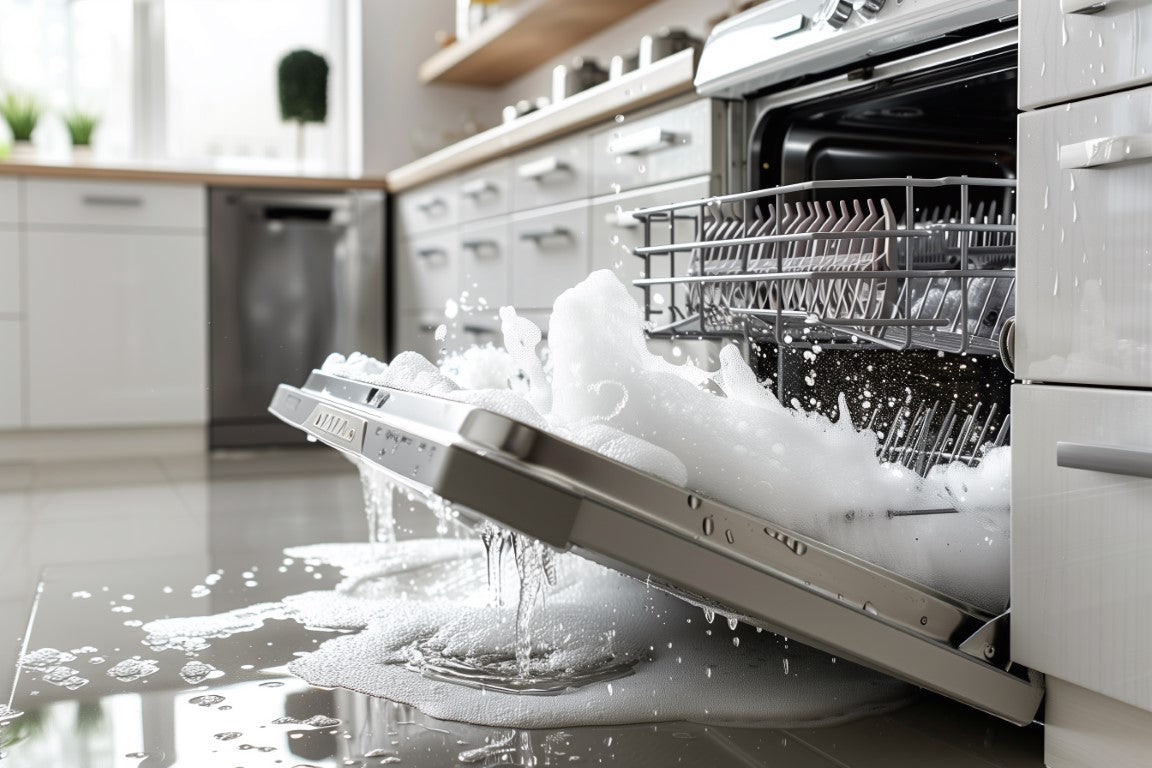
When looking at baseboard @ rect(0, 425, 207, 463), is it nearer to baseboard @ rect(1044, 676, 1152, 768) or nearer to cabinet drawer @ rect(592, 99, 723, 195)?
cabinet drawer @ rect(592, 99, 723, 195)

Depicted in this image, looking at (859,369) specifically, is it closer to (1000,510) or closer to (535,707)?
(1000,510)

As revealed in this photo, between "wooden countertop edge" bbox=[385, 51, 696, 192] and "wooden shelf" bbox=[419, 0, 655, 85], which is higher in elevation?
"wooden shelf" bbox=[419, 0, 655, 85]

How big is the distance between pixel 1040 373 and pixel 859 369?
0.49 metres

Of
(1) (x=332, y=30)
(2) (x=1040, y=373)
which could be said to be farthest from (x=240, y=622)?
(1) (x=332, y=30)

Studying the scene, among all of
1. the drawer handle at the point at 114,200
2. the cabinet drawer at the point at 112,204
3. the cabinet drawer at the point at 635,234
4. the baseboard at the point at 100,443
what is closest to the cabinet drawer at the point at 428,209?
the cabinet drawer at the point at 112,204

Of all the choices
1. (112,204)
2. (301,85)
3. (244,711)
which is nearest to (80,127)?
(112,204)

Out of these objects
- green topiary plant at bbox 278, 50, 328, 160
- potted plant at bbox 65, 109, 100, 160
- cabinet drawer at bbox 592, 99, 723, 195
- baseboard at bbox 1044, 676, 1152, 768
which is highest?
green topiary plant at bbox 278, 50, 328, 160

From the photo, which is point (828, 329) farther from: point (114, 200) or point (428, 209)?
point (114, 200)

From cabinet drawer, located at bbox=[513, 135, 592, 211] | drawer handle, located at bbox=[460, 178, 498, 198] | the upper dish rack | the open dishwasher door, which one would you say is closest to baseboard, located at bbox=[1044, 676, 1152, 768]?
the open dishwasher door

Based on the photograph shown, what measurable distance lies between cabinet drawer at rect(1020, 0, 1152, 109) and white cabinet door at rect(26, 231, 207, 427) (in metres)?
2.95

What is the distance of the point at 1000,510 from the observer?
1089 millimetres

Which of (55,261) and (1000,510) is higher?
(55,261)

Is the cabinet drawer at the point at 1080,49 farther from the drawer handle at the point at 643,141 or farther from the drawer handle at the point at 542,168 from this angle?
the drawer handle at the point at 542,168

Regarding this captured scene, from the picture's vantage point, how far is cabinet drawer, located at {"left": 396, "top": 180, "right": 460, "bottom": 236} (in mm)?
3124
